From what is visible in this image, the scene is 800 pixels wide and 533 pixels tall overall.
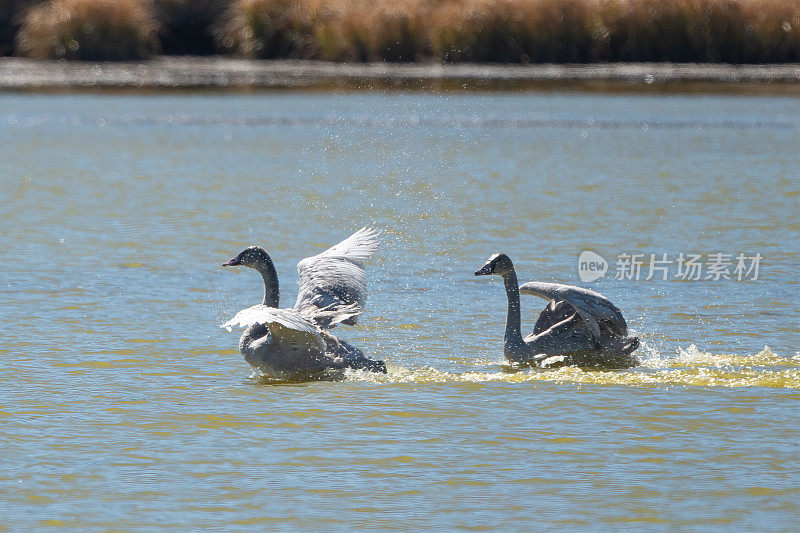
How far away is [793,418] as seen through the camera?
8273 mm

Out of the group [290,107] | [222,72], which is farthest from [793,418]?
[222,72]

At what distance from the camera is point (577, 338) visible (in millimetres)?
9828

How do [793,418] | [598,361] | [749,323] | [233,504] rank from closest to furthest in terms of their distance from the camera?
[233,504], [793,418], [598,361], [749,323]

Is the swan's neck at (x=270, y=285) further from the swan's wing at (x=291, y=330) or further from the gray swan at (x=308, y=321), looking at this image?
the swan's wing at (x=291, y=330)

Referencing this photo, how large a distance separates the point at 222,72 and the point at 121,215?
23220 mm

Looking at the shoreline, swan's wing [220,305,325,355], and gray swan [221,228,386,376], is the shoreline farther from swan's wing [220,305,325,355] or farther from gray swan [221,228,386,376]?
swan's wing [220,305,325,355]

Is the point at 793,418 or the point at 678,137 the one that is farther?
the point at 678,137

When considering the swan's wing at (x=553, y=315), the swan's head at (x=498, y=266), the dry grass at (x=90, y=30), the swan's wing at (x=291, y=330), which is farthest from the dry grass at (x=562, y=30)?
the swan's wing at (x=291, y=330)

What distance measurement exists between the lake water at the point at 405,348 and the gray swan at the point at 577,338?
19 cm

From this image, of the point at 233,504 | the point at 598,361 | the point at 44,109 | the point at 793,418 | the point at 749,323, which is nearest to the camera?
the point at 233,504

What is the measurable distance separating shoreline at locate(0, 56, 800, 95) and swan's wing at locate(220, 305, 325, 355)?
82.2 ft

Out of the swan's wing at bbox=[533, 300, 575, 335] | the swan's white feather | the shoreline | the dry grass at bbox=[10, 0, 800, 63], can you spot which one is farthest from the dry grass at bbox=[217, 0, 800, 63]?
the swan's white feather

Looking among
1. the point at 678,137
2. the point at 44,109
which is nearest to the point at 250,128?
the point at 44,109

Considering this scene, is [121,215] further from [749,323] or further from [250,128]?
[250,128]
